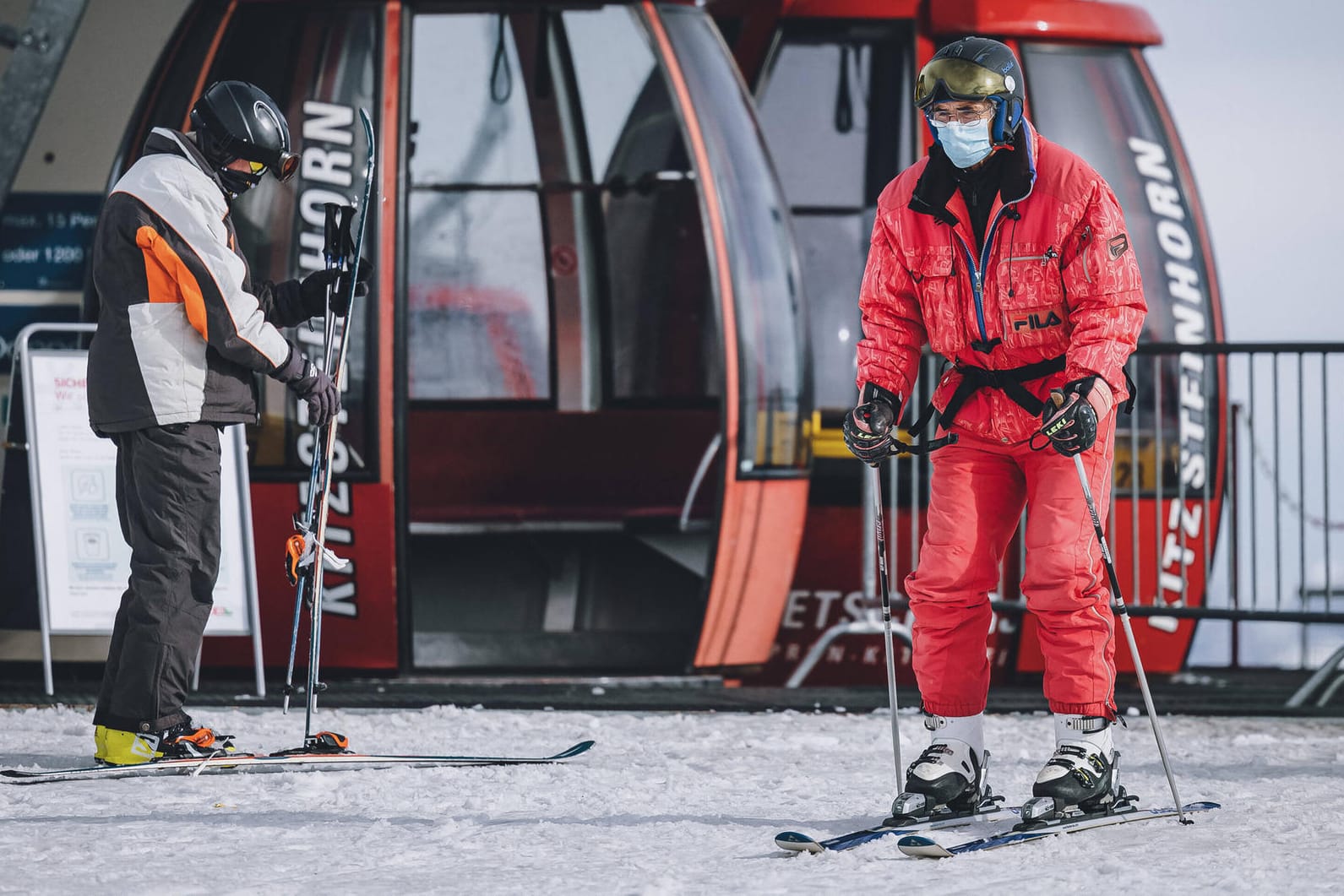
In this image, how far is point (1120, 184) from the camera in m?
6.89

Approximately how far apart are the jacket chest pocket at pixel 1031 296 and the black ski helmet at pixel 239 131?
1.69 meters

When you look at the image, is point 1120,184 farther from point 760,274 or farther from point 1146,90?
point 760,274

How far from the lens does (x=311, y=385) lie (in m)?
3.76

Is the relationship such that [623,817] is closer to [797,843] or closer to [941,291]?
[797,843]

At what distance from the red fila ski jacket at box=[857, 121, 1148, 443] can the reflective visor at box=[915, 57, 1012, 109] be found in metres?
0.10

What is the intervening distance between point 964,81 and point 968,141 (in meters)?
0.11

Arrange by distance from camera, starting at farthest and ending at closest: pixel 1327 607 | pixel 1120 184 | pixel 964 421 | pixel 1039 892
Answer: pixel 1120 184 → pixel 1327 607 → pixel 964 421 → pixel 1039 892

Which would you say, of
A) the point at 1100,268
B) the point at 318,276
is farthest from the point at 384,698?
the point at 1100,268

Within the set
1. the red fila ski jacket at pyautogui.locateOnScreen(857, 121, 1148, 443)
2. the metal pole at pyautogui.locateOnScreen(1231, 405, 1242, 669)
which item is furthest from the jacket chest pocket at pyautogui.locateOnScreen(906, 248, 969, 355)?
the metal pole at pyautogui.locateOnScreen(1231, 405, 1242, 669)

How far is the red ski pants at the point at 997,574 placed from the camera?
2.96 m

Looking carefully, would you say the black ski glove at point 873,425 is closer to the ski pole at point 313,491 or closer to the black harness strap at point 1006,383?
the black harness strap at point 1006,383

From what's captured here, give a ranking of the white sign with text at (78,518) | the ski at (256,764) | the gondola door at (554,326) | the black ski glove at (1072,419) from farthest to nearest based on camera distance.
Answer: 1. the gondola door at (554,326)
2. the white sign with text at (78,518)
3. the ski at (256,764)
4. the black ski glove at (1072,419)

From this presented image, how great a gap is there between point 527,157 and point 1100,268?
438cm

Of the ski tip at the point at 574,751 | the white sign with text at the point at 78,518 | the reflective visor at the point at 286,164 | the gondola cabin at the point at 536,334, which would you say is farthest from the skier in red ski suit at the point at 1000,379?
the white sign with text at the point at 78,518
